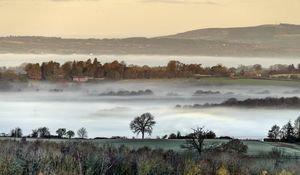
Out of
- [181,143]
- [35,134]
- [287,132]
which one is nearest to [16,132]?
[35,134]

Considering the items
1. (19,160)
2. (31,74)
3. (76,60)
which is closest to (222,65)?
(76,60)

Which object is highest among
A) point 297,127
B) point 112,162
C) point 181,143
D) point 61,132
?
point 297,127

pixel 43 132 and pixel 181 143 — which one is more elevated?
pixel 43 132

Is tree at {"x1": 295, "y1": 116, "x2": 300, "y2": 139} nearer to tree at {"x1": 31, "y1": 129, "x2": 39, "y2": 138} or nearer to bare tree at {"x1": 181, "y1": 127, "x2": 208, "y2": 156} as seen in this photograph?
bare tree at {"x1": 181, "y1": 127, "x2": 208, "y2": 156}

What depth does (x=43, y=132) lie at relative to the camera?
3039cm

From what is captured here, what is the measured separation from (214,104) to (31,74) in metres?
8.00

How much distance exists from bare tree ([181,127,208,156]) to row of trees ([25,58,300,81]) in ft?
8.39

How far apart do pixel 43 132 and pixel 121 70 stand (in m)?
4.26

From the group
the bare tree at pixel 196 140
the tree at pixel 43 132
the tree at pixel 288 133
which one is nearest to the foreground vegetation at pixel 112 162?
the bare tree at pixel 196 140

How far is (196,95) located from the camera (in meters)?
30.0

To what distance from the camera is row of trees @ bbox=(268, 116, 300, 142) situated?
103 feet

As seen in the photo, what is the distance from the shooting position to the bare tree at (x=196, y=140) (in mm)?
29138

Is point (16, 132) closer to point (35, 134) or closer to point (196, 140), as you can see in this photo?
point (35, 134)

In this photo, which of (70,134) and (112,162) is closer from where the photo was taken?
(112,162)
